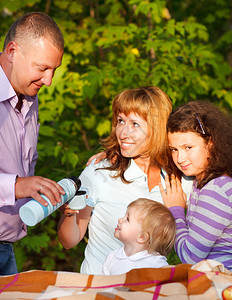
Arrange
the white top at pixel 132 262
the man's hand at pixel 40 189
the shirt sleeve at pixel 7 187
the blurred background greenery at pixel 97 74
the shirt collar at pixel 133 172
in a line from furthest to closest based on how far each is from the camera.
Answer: the blurred background greenery at pixel 97 74 < the shirt collar at pixel 133 172 < the white top at pixel 132 262 < the shirt sleeve at pixel 7 187 < the man's hand at pixel 40 189

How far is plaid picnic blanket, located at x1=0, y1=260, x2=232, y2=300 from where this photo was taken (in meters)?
1.66

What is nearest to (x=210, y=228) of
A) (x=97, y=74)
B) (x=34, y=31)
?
(x=34, y=31)

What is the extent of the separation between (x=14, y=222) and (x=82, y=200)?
0.47 meters

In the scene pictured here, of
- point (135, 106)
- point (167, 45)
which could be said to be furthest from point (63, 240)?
point (167, 45)

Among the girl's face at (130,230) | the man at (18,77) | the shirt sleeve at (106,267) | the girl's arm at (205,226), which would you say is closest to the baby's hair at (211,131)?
the girl's arm at (205,226)

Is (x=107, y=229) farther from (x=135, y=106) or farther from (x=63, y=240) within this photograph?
(x=135, y=106)

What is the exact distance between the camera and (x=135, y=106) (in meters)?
2.54

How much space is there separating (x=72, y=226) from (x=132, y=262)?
0.44 meters

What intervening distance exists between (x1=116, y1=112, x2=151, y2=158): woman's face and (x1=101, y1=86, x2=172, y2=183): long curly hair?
0.02 metres

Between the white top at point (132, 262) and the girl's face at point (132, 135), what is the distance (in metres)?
0.59

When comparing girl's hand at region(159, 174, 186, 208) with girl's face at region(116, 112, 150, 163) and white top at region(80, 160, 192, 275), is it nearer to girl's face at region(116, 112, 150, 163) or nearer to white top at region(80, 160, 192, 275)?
white top at region(80, 160, 192, 275)

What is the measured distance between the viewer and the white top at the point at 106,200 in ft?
8.23

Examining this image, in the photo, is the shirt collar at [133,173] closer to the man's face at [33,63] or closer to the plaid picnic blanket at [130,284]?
the man's face at [33,63]

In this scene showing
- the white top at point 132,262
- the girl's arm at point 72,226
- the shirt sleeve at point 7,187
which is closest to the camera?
the shirt sleeve at point 7,187
